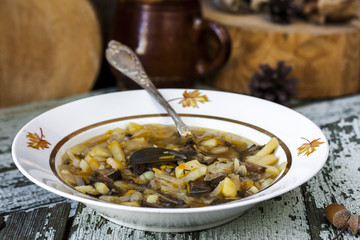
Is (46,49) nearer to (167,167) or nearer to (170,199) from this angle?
(167,167)

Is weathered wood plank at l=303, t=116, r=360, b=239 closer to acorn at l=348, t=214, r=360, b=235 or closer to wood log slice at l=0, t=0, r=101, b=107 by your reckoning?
acorn at l=348, t=214, r=360, b=235

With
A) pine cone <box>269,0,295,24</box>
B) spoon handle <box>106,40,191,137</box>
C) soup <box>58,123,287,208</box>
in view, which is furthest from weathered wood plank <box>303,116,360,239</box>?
pine cone <box>269,0,295,24</box>

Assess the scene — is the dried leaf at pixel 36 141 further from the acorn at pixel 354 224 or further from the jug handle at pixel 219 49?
the jug handle at pixel 219 49

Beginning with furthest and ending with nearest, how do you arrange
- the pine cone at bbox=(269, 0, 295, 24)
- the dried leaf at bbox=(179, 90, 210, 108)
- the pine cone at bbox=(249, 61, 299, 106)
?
1. the pine cone at bbox=(269, 0, 295, 24)
2. the pine cone at bbox=(249, 61, 299, 106)
3. the dried leaf at bbox=(179, 90, 210, 108)

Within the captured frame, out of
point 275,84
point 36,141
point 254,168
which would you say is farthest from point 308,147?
point 275,84

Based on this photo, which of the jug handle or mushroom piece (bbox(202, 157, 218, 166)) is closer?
mushroom piece (bbox(202, 157, 218, 166))

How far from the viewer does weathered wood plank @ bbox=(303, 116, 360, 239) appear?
974 millimetres

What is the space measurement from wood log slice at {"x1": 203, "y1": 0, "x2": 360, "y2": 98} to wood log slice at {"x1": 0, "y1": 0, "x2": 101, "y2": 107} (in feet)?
1.87

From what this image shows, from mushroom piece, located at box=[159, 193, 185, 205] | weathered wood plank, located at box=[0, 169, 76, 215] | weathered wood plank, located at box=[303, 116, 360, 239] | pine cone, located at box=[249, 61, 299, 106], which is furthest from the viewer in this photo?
pine cone, located at box=[249, 61, 299, 106]

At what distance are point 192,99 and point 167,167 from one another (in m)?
0.33

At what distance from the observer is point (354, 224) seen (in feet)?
3.00

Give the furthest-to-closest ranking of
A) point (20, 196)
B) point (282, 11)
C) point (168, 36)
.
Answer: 1. point (282, 11)
2. point (168, 36)
3. point (20, 196)

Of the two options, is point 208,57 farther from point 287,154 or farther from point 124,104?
point 287,154

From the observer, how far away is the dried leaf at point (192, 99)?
1.29 meters
